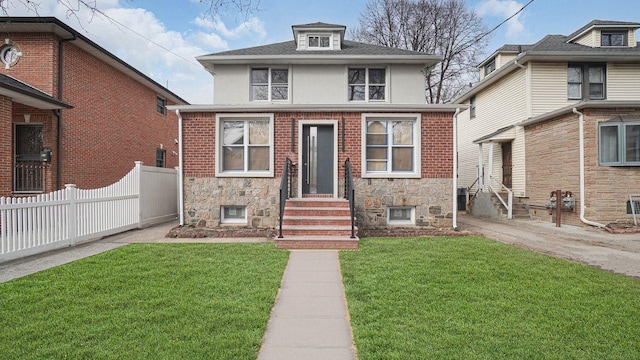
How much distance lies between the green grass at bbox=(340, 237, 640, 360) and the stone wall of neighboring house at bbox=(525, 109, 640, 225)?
5455 millimetres

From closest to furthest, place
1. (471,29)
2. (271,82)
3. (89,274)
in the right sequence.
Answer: (89,274)
(271,82)
(471,29)

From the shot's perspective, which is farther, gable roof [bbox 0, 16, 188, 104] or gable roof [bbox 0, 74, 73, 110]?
gable roof [bbox 0, 16, 188, 104]

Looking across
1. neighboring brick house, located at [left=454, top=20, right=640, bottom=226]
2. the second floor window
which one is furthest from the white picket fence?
the second floor window

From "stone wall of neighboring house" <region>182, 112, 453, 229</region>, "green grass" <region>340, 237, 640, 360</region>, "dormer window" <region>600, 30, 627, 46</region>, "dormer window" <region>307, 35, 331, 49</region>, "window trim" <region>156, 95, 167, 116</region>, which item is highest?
"dormer window" <region>600, 30, 627, 46</region>

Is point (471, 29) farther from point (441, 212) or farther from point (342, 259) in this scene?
point (342, 259)

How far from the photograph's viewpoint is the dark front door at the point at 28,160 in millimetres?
9148

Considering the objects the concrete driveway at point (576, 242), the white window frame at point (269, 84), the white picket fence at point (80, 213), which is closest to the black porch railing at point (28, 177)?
the white picket fence at point (80, 213)

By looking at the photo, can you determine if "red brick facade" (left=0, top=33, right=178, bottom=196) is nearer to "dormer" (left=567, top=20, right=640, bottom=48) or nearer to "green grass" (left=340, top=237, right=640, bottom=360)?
"green grass" (left=340, top=237, right=640, bottom=360)

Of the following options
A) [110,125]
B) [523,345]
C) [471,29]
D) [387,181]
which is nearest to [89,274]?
[523,345]

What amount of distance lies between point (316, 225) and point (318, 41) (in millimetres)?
7466

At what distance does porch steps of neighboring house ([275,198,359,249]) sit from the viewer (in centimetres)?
638

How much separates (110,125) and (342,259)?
1149 cm

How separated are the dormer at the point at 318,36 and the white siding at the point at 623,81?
413 inches

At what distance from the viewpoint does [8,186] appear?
26.0 feet
